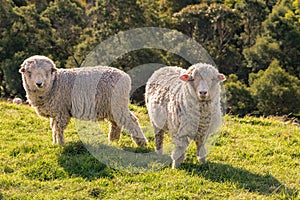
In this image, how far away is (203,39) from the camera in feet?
74.5

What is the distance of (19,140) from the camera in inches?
273

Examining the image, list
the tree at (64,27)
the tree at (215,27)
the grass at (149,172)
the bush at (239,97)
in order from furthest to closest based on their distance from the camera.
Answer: the tree at (64,27)
the tree at (215,27)
the bush at (239,97)
the grass at (149,172)

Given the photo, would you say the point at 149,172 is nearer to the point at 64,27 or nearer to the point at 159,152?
the point at 159,152

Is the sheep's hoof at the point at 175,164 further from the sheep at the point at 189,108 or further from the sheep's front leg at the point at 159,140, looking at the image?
the sheep's front leg at the point at 159,140

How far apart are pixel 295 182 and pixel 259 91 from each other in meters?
14.9

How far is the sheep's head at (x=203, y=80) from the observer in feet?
17.1

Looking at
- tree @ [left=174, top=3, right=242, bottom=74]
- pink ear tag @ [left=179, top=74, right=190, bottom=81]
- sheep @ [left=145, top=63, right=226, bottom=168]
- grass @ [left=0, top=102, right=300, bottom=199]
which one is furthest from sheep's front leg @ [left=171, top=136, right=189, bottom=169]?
tree @ [left=174, top=3, right=242, bottom=74]

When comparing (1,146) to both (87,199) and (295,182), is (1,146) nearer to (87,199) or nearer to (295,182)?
(87,199)

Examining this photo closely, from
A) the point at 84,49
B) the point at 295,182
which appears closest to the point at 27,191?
the point at 295,182

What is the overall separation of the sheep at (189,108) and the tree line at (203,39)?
12.8 meters

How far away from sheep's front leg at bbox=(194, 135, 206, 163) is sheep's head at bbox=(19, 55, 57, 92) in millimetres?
2383

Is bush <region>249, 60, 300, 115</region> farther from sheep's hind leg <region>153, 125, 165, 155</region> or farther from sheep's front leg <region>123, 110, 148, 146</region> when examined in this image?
sheep's hind leg <region>153, 125, 165, 155</region>

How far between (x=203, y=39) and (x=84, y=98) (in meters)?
16.7

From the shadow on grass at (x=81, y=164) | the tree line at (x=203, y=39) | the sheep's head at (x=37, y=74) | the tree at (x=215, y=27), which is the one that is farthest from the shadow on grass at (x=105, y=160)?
the tree at (x=215, y=27)
